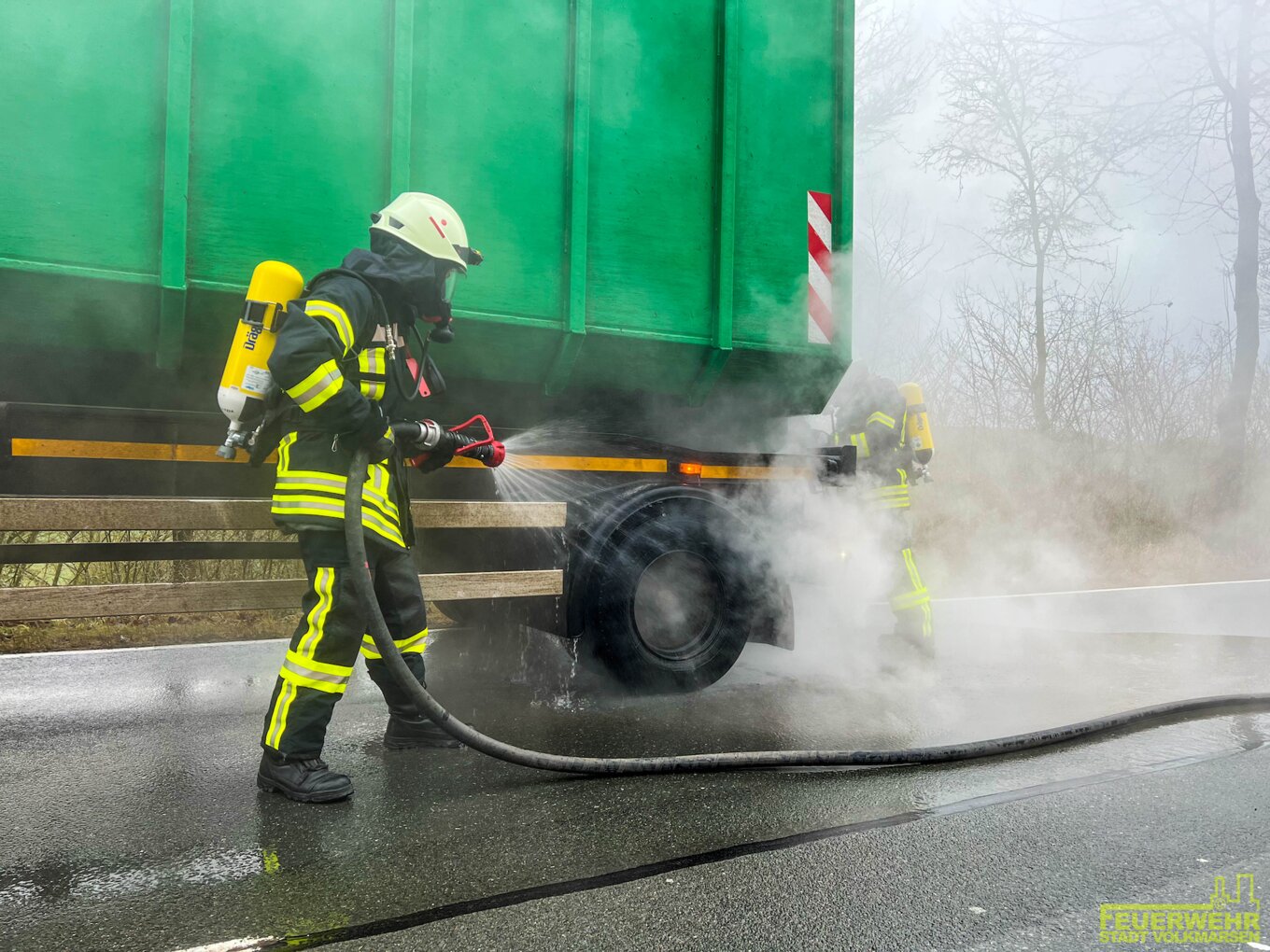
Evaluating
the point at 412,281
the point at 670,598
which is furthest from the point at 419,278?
the point at 670,598

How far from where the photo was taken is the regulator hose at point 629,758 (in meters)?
2.79

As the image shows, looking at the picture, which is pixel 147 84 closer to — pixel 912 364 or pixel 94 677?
pixel 94 677

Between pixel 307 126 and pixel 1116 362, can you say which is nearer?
pixel 307 126

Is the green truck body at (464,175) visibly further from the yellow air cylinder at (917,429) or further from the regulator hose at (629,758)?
the regulator hose at (629,758)

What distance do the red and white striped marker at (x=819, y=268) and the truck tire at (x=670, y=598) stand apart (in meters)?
1.00

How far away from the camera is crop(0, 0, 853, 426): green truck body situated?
9.92ft

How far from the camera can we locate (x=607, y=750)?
3359 millimetres

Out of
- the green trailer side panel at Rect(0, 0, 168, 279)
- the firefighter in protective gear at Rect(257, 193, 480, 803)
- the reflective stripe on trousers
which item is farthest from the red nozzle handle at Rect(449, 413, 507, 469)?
the reflective stripe on trousers

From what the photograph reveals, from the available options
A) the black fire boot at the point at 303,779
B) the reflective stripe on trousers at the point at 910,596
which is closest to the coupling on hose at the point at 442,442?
the black fire boot at the point at 303,779

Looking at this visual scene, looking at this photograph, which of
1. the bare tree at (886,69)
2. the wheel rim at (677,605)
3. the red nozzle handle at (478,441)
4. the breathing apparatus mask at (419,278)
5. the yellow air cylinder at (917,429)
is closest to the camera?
the breathing apparatus mask at (419,278)

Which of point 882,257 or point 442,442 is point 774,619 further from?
point 882,257

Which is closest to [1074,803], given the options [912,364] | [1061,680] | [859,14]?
[1061,680]

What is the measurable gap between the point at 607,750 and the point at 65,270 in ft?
7.93

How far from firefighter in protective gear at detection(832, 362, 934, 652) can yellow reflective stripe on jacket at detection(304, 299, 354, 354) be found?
300cm
